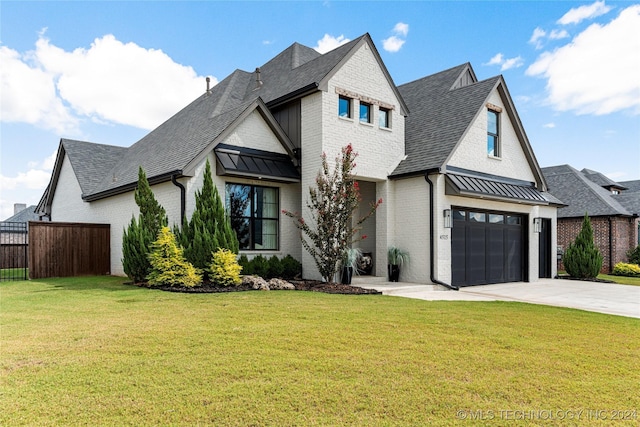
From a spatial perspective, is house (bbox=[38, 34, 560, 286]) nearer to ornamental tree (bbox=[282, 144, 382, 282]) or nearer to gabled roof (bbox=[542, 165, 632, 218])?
ornamental tree (bbox=[282, 144, 382, 282])

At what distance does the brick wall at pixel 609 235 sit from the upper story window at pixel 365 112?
16.7 meters

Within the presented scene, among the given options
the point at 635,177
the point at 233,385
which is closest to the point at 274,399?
the point at 233,385

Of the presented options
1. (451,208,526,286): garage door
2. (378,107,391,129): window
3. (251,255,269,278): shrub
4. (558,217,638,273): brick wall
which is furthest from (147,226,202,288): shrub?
(558,217,638,273): brick wall

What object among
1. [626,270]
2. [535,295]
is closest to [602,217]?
[626,270]

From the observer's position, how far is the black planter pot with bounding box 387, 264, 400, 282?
14648mm

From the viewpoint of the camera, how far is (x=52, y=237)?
14.8m

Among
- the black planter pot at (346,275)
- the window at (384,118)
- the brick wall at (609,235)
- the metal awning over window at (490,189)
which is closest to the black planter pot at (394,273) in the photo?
the black planter pot at (346,275)

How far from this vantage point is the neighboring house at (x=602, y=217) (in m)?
24.1

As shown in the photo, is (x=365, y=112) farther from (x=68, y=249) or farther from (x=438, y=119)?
(x=68, y=249)

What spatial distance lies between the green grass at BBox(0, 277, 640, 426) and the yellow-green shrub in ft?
8.97

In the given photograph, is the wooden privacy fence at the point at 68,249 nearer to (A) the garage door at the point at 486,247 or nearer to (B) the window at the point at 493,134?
(A) the garage door at the point at 486,247

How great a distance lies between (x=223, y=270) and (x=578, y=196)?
24228 millimetres

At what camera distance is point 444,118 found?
16.4 m

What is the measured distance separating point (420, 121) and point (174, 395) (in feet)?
50.9
